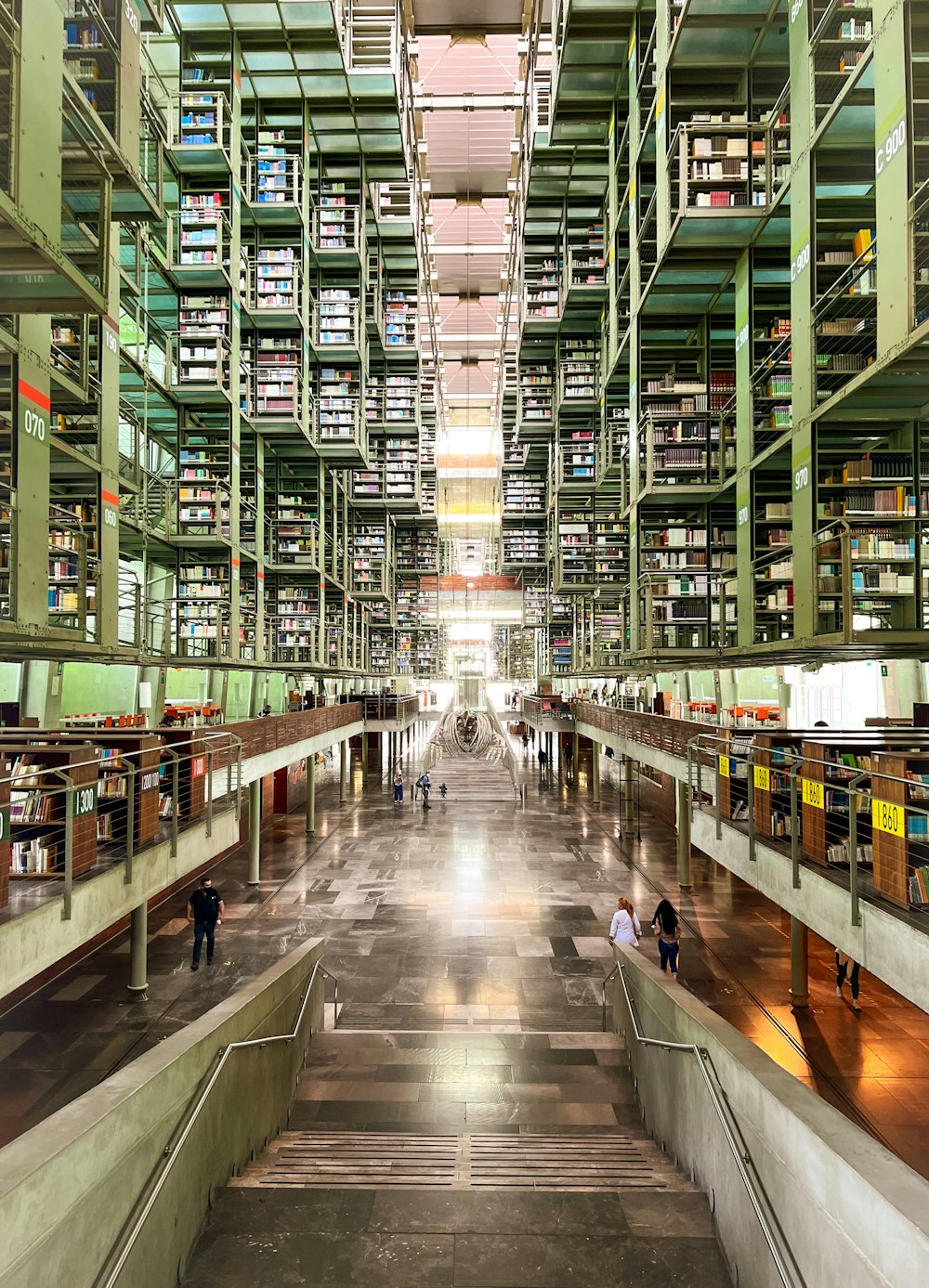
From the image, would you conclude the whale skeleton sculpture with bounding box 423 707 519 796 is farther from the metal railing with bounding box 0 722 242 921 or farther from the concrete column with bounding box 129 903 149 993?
the metal railing with bounding box 0 722 242 921

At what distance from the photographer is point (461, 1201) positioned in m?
3.97

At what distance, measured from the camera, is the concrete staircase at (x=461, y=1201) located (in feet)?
11.1

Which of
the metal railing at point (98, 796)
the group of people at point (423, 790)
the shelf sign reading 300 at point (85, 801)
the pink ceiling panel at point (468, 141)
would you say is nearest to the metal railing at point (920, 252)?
the metal railing at point (98, 796)

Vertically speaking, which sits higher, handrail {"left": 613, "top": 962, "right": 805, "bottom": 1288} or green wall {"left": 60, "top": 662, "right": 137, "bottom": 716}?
green wall {"left": 60, "top": 662, "right": 137, "bottom": 716}

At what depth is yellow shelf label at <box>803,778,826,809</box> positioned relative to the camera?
5.31 metres

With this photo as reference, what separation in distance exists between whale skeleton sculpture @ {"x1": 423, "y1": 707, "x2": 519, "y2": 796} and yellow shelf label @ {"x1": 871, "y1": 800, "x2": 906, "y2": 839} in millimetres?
28911

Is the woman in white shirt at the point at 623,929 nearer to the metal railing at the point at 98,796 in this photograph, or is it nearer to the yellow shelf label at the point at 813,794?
the yellow shelf label at the point at 813,794

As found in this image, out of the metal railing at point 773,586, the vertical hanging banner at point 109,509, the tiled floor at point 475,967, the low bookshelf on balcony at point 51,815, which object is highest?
the vertical hanging banner at point 109,509

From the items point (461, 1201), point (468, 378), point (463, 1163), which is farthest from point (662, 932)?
point (468, 378)

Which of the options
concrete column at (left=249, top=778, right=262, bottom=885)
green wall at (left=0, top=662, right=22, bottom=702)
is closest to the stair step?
green wall at (left=0, top=662, right=22, bottom=702)

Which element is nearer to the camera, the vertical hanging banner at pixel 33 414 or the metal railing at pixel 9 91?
the metal railing at pixel 9 91

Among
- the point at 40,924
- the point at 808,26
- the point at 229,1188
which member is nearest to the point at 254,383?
the point at 808,26

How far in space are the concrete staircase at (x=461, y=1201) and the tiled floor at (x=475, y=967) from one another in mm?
2020

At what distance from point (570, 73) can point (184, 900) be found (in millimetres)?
17789
